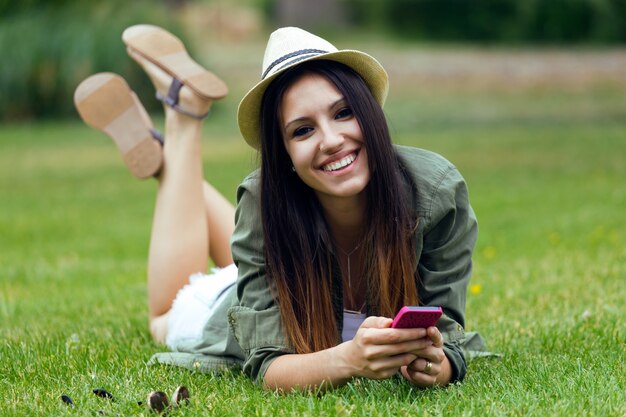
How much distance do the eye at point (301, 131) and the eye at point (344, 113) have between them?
0.10 m

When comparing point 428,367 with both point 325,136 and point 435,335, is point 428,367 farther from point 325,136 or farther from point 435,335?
point 325,136

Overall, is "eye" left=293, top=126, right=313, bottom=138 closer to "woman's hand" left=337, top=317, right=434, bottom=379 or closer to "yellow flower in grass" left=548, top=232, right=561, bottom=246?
"woman's hand" left=337, top=317, right=434, bottom=379

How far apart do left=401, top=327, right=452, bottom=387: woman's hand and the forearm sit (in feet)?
0.65

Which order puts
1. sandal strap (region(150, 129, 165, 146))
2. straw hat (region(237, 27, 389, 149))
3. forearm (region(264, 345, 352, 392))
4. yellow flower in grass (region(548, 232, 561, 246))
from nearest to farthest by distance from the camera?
forearm (region(264, 345, 352, 392)) < straw hat (region(237, 27, 389, 149)) < sandal strap (region(150, 129, 165, 146)) < yellow flower in grass (region(548, 232, 561, 246))

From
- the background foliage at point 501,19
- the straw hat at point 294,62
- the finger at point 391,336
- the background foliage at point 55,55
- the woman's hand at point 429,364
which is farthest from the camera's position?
the background foliage at point 501,19

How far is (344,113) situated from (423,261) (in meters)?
0.58

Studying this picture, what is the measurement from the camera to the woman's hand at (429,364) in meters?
3.03

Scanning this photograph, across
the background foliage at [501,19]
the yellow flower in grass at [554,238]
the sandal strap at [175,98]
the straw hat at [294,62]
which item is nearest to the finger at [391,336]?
the straw hat at [294,62]

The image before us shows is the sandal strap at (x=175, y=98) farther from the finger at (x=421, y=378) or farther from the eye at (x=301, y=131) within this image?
the finger at (x=421, y=378)

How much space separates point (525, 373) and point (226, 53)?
20.7m

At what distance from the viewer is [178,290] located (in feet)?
15.2

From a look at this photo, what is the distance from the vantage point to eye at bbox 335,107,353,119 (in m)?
3.26

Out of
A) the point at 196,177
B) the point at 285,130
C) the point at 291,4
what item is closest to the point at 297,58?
the point at 285,130

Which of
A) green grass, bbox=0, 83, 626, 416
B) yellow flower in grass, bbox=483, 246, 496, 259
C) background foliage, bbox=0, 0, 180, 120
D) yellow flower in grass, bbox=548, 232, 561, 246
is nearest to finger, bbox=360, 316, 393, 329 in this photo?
green grass, bbox=0, 83, 626, 416
